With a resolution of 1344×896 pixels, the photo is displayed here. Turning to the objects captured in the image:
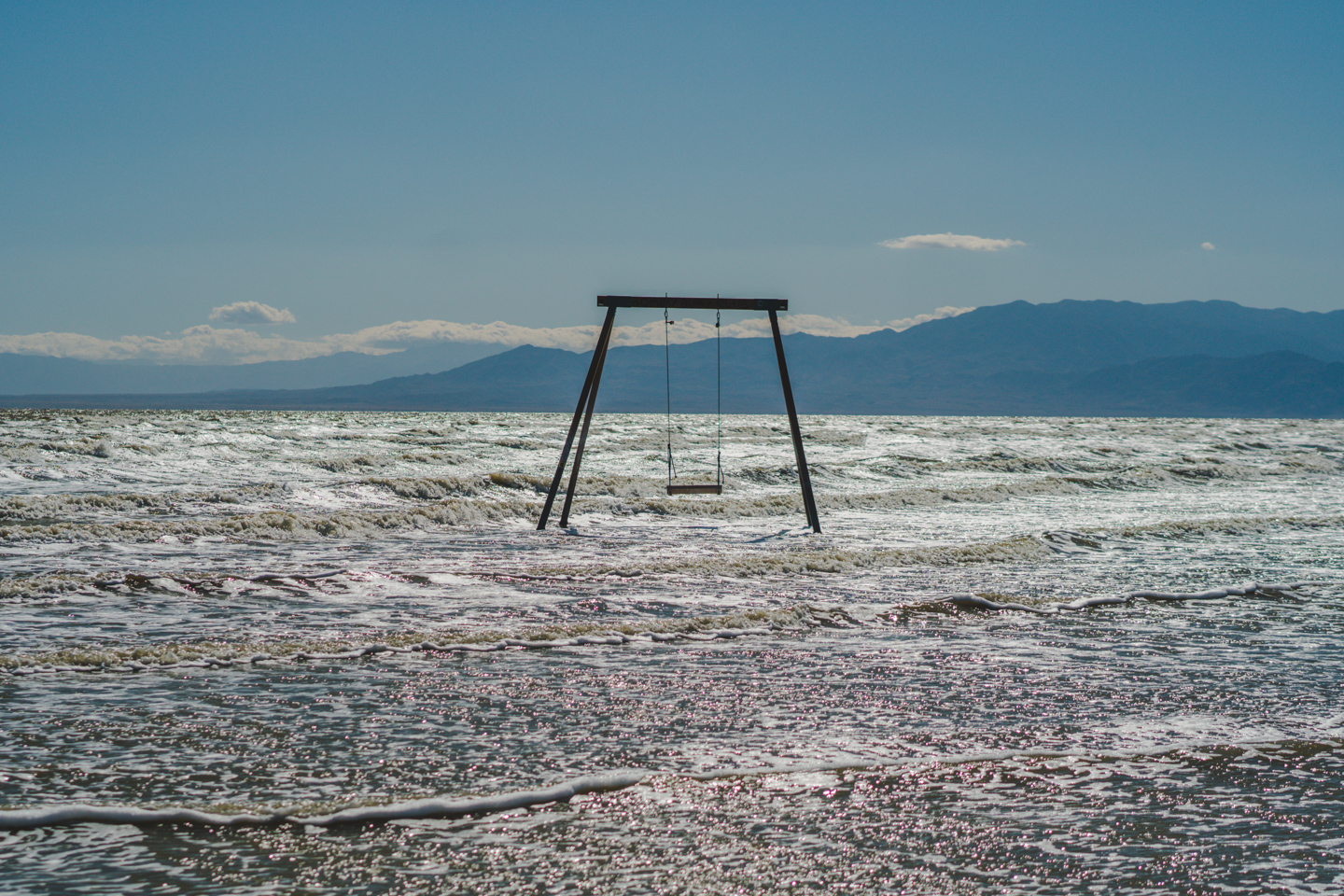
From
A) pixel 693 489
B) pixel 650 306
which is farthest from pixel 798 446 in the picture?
pixel 650 306

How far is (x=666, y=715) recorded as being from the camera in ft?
15.9

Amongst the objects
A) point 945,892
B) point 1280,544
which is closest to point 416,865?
point 945,892

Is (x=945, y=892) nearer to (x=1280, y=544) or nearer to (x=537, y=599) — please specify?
(x=537, y=599)

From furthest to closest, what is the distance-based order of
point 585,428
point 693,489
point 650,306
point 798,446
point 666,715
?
point 585,428
point 798,446
point 650,306
point 693,489
point 666,715

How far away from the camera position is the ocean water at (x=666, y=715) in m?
3.23

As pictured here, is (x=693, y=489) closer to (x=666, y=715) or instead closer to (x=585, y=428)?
(x=585, y=428)

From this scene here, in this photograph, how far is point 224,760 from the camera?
4.06 meters

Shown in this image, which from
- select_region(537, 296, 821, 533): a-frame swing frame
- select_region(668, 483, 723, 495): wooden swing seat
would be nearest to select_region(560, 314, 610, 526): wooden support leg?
select_region(537, 296, 821, 533): a-frame swing frame

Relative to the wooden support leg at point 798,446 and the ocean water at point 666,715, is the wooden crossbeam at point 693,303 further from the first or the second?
the ocean water at point 666,715

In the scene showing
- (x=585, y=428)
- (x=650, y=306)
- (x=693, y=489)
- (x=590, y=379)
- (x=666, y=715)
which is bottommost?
(x=666, y=715)

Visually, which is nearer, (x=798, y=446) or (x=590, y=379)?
(x=590, y=379)

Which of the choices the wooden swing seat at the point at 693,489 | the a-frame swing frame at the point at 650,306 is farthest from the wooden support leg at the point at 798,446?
the wooden swing seat at the point at 693,489

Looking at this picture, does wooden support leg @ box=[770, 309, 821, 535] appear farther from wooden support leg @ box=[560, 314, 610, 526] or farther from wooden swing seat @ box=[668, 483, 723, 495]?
wooden support leg @ box=[560, 314, 610, 526]

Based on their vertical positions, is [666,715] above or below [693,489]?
below
